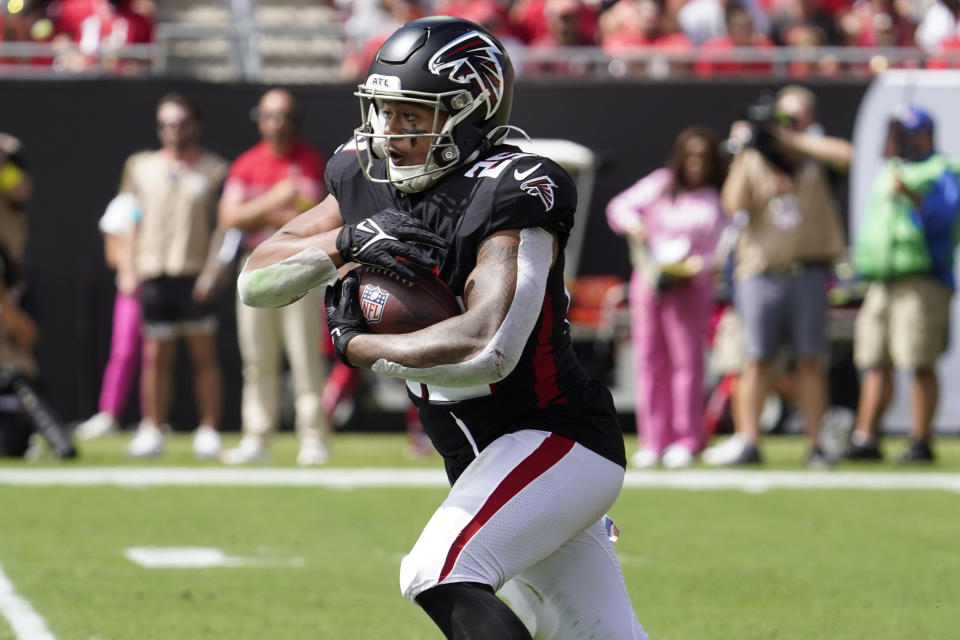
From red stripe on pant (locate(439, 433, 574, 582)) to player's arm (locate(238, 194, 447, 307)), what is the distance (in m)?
0.48

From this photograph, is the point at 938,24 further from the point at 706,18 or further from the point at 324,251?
the point at 324,251

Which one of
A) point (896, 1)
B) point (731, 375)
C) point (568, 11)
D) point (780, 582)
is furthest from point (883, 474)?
point (896, 1)

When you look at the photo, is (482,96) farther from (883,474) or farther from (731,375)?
(731,375)

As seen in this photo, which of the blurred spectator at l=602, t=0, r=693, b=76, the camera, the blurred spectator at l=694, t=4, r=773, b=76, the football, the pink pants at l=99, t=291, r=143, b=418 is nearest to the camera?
the football

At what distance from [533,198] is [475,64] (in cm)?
41

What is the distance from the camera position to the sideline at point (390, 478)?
850cm

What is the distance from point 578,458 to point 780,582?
106 inches

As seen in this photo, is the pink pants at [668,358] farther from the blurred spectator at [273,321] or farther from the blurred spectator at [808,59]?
the blurred spectator at [808,59]

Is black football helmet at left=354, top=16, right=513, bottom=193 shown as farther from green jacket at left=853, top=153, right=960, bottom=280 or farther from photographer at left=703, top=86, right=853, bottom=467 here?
green jacket at left=853, top=153, right=960, bottom=280

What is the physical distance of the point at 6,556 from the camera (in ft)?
20.5

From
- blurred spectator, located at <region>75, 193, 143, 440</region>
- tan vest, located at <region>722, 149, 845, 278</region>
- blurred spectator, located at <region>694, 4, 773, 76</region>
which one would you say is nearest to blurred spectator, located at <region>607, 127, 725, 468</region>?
tan vest, located at <region>722, 149, 845, 278</region>

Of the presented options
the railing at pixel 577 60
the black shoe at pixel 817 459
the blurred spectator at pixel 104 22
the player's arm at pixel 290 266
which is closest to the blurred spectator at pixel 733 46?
the railing at pixel 577 60

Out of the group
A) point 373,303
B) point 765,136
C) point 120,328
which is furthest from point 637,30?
point 373,303

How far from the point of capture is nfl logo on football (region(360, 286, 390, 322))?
3.34m
